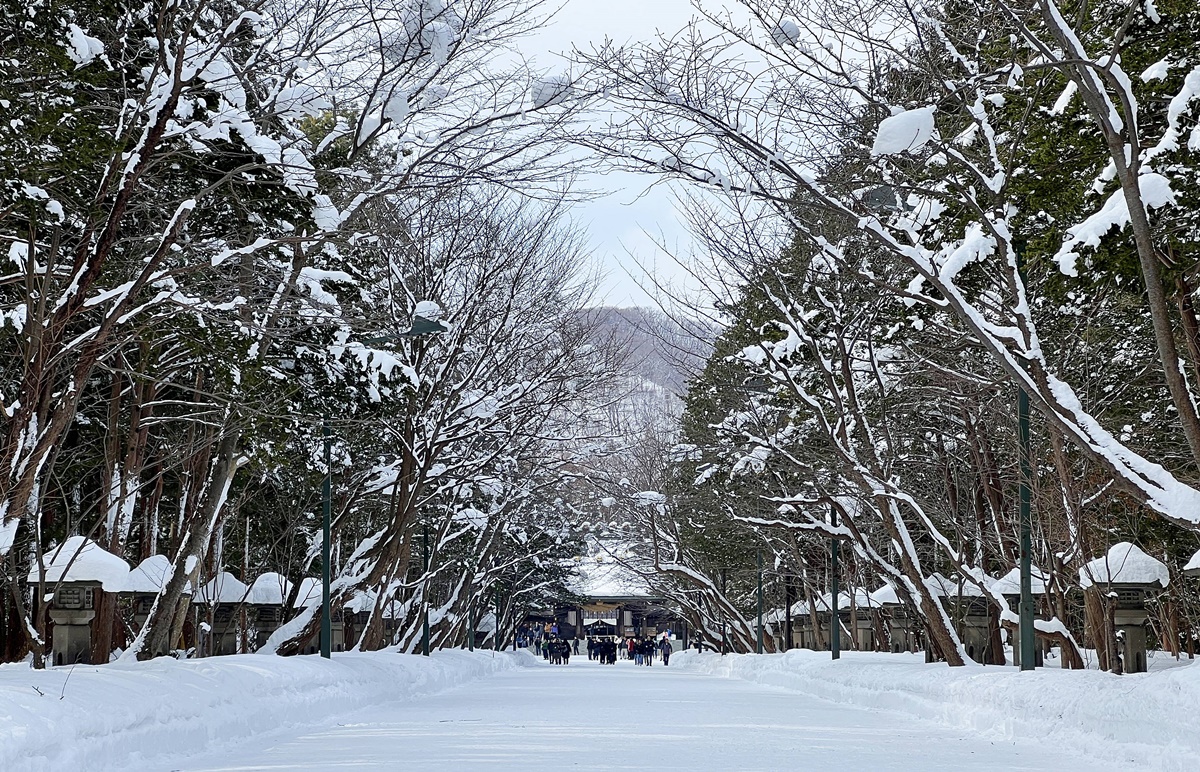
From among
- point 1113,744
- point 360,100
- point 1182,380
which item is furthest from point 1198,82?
point 360,100

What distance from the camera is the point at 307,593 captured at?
28547 mm

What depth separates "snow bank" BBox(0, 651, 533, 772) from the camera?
8.55 meters

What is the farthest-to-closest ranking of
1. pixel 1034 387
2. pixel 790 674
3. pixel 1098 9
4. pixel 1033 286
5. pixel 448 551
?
pixel 448 551 → pixel 790 674 → pixel 1033 286 → pixel 1098 9 → pixel 1034 387

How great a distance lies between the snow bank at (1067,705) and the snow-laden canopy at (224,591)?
39.2ft

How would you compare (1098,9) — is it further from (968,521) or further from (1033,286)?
(968,521)

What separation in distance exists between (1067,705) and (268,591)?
63.4 ft

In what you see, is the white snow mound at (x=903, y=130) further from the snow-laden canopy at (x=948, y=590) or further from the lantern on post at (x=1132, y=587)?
the snow-laden canopy at (x=948, y=590)

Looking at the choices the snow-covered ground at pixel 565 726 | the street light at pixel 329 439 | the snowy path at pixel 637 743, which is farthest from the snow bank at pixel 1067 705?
the street light at pixel 329 439

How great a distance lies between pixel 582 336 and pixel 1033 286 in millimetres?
11460

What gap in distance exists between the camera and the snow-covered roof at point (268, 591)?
88.0 feet

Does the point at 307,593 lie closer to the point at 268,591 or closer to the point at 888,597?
the point at 268,591

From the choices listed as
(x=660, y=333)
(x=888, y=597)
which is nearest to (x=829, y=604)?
(x=888, y=597)

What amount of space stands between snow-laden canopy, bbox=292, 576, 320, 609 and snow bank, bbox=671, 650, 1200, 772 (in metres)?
12.0

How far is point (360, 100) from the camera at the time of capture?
1330cm
